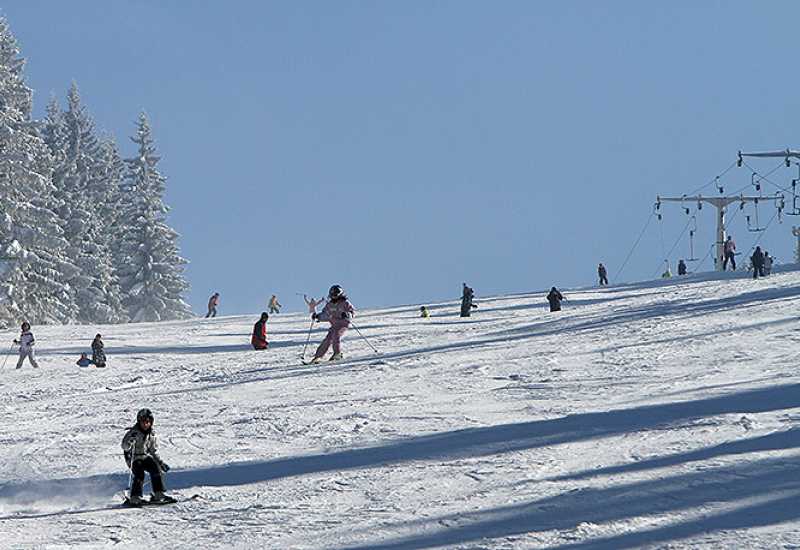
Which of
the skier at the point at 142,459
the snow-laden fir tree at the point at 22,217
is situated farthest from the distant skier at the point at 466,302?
the skier at the point at 142,459

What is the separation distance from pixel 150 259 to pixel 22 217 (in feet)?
54.3

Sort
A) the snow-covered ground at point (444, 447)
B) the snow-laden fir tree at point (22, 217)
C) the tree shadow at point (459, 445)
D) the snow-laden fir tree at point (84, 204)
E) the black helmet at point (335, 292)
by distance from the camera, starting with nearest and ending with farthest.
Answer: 1. the snow-covered ground at point (444, 447)
2. the tree shadow at point (459, 445)
3. the black helmet at point (335, 292)
4. the snow-laden fir tree at point (22, 217)
5. the snow-laden fir tree at point (84, 204)

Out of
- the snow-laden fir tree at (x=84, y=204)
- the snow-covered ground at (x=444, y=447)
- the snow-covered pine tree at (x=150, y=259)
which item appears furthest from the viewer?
the snow-covered pine tree at (x=150, y=259)

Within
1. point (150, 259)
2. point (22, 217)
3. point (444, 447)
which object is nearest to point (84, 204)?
point (150, 259)

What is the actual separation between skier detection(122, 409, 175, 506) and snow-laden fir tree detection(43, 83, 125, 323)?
48894 millimetres

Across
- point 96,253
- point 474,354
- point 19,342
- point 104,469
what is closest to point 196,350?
point 19,342

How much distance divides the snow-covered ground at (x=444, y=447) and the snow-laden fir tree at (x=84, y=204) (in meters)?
36.8

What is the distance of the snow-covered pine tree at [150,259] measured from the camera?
2662 inches

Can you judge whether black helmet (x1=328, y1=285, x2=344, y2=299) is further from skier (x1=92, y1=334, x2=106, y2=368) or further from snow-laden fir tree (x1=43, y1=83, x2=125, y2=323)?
snow-laden fir tree (x1=43, y1=83, x2=125, y2=323)

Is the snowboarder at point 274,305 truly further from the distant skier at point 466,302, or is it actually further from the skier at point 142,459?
the skier at point 142,459

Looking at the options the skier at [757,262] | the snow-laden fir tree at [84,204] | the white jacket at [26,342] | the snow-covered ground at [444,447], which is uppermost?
the snow-laden fir tree at [84,204]

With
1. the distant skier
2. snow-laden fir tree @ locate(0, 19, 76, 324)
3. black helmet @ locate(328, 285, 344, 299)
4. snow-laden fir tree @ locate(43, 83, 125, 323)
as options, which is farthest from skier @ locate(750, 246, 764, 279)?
snow-laden fir tree @ locate(43, 83, 125, 323)

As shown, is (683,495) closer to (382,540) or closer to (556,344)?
(382,540)

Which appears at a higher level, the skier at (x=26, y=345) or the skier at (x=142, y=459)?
the skier at (x=26, y=345)
